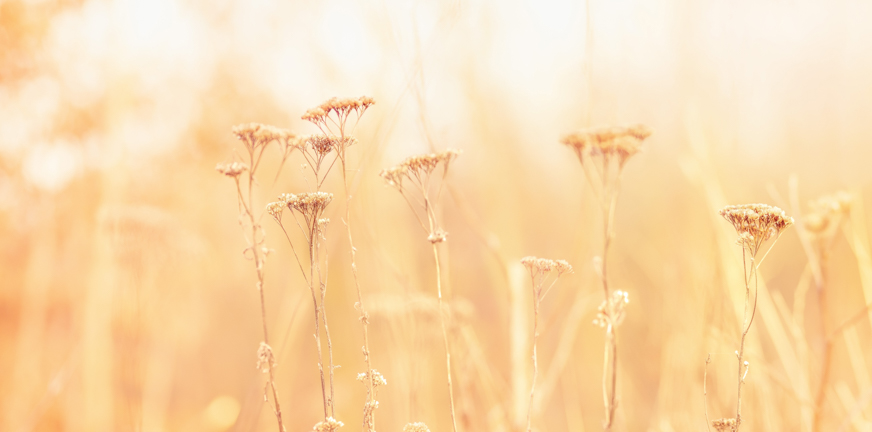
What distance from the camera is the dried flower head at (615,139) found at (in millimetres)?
757

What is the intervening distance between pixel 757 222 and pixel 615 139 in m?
0.31

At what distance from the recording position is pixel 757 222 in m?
0.79

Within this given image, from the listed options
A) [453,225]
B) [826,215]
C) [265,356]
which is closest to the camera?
[265,356]

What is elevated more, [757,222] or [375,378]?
[757,222]

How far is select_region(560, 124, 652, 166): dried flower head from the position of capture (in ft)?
2.48

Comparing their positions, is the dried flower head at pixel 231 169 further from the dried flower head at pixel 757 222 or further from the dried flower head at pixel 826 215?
the dried flower head at pixel 826 215

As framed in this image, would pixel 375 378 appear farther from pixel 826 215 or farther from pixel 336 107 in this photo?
pixel 826 215

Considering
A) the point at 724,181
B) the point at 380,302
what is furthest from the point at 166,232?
the point at 724,181

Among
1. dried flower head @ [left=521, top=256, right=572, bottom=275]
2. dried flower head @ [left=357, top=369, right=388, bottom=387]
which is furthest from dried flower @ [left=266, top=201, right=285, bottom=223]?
dried flower head @ [left=521, top=256, right=572, bottom=275]

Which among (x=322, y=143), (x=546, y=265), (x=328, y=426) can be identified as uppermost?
(x=322, y=143)

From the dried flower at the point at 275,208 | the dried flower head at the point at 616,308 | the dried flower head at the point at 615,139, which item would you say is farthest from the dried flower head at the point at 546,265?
the dried flower at the point at 275,208

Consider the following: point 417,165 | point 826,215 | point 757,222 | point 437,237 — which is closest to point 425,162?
point 417,165

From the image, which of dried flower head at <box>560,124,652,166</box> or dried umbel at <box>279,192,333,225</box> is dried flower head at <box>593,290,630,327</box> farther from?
dried umbel at <box>279,192,333,225</box>

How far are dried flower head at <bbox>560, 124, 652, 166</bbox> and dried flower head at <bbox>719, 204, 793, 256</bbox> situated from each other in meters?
0.22
